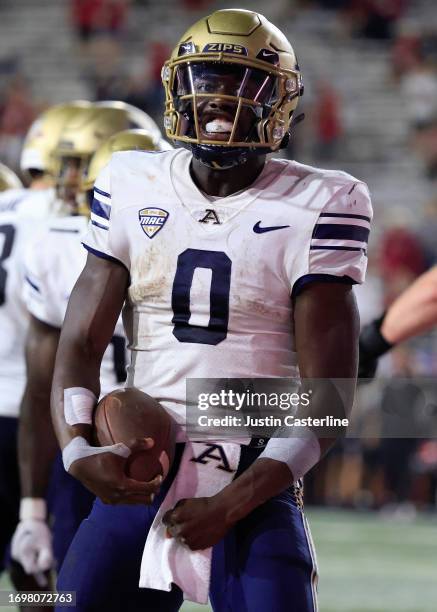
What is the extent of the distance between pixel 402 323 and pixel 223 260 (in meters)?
1.57

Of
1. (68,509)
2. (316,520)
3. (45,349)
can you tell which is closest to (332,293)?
(45,349)

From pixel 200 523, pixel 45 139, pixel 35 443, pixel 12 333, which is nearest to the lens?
pixel 200 523

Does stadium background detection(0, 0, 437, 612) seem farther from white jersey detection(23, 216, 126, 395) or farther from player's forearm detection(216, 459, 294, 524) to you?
player's forearm detection(216, 459, 294, 524)

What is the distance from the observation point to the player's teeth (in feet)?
8.98

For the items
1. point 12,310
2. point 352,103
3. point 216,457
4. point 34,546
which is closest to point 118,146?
point 12,310

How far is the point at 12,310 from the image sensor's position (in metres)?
4.54

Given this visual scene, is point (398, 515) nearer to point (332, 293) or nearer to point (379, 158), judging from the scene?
point (379, 158)

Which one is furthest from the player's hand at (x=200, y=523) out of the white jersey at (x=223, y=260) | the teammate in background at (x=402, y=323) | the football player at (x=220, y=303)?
the teammate in background at (x=402, y=323)

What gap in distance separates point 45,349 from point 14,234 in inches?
33.7

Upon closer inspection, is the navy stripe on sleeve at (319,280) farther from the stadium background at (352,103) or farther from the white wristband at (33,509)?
the stadium background at (352,103)

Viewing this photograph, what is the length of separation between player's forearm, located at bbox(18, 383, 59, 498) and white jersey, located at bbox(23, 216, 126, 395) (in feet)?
0.69

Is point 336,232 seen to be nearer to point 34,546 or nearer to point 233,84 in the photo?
point 233,84

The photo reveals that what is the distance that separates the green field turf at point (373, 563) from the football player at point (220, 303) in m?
3.01

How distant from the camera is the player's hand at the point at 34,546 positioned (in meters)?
3.75
